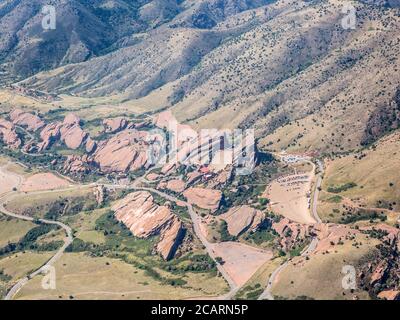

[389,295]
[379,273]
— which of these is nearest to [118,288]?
[379,273]

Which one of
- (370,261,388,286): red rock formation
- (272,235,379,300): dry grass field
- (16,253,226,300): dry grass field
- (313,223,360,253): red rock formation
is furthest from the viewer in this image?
(313,223,360,253): red rock formation

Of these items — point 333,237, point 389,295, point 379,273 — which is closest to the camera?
point 389,295

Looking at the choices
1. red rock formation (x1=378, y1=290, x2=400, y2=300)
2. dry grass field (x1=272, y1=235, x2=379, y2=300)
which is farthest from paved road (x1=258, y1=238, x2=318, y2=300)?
red rock formation (x1=378, y1=290, x2=400, y2=300)

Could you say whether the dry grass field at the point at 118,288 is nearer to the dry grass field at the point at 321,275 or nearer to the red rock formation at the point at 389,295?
the dry grass field at the point at 321,275

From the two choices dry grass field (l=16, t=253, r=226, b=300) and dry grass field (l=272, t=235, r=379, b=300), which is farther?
dry grass field (l=16, t=253, r=226, b=300)

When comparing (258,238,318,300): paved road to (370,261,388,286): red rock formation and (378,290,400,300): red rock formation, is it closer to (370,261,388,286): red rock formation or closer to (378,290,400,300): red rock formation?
(370,261,388,286): red rock formation

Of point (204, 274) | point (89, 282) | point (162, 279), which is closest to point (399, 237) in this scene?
point (204, 274)

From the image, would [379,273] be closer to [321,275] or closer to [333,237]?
[321,275]

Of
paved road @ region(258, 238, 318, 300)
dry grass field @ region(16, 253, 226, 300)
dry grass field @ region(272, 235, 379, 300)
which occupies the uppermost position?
dry grass field @ region(272, 235, 379, 300)
